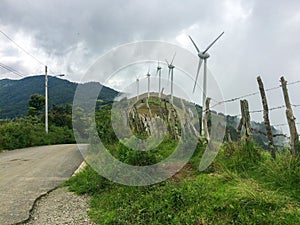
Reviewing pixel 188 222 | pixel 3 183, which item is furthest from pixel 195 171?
pixel 3 183

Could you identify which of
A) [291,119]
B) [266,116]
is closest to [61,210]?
[266,116]

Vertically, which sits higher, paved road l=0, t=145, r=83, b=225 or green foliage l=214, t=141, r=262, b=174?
green foliage l=214, t=141, r=262, b=174

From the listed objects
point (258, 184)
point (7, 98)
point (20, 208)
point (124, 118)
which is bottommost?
point (20, 208)

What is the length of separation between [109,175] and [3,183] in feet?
9.88

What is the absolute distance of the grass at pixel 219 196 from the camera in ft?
13.2

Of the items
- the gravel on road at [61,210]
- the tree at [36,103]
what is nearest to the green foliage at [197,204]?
the gravel on road at [61,210]

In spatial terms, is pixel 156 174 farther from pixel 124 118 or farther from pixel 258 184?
pixel 124 118

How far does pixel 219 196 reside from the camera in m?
4.59

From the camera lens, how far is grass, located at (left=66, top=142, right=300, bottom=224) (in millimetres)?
4023

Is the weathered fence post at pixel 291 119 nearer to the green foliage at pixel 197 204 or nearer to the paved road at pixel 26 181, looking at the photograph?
the green foliage at pixel 197 204

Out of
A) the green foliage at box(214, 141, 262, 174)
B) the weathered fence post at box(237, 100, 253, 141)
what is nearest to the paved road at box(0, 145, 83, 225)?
the green foliage at box(214, 141, 262, 174)

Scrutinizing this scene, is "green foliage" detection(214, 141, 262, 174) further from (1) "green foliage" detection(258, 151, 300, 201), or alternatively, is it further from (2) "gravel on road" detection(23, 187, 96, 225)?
(2) "gravel on road" detection(23, 187, 96, 225)

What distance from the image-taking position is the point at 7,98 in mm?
65188

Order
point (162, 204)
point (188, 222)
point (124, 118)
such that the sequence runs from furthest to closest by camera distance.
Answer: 1. point (124, 118)
2. point (162, 204)
3. point (188, 222)
